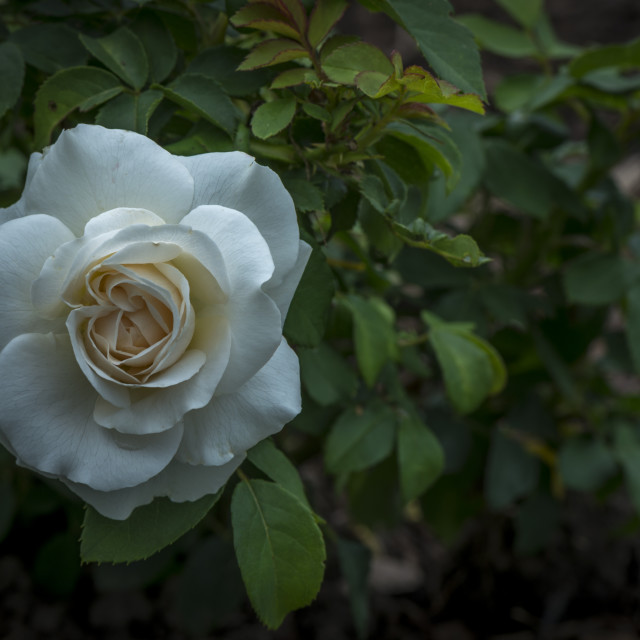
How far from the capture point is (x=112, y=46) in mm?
604

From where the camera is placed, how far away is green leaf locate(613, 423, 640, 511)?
105cm

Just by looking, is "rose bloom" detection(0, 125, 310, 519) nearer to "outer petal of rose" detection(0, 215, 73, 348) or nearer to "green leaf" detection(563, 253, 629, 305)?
"outer petal of rose" detection(0, 215, 73, 348)

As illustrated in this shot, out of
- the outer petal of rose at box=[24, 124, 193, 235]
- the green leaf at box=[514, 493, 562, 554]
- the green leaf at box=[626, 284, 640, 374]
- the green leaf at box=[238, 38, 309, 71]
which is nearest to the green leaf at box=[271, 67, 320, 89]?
the green leaf at box=[238, 38, 309, 71]

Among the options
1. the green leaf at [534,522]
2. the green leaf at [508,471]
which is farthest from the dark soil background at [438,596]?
the green leaf at [508,471]

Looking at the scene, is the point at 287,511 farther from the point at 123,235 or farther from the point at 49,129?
the point at 49,129

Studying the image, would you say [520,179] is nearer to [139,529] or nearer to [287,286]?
[287,286]

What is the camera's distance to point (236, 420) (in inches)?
18.7

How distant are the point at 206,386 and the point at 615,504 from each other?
57.3 inches

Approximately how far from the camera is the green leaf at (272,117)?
0.51 meters

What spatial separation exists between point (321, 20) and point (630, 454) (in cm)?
86

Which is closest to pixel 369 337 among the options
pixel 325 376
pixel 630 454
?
pixel 325 376

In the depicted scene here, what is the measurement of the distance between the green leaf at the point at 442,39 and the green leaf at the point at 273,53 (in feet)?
0.27

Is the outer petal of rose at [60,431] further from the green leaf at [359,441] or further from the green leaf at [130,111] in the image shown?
the green leaf at [359,441]

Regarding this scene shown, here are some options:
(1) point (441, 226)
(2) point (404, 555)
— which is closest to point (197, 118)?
(1) point (441, 226)
